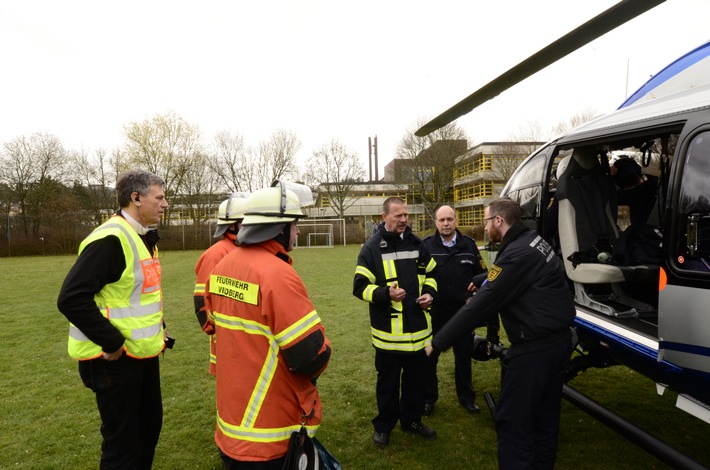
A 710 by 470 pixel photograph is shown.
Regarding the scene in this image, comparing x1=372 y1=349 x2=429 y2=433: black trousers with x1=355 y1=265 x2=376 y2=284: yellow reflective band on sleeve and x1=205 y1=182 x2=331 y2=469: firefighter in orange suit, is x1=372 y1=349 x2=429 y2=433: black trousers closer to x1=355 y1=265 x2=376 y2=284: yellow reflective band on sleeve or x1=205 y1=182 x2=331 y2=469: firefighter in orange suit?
x1=355 y1=265 x2=376 y2=284: yellow reflective band on sleeve

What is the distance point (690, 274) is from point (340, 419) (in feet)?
11.4

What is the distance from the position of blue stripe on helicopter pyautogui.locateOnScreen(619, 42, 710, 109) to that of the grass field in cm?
339

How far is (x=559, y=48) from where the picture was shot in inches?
117

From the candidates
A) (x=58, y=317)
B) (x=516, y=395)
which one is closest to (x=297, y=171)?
(x=58, y=317)

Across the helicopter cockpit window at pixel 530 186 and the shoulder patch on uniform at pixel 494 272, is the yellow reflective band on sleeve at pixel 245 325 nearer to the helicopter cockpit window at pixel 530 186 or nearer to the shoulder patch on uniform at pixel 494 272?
the shoulder patch on uniform at pixel 494 272

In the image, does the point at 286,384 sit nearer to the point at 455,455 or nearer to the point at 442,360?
the point at 455,455

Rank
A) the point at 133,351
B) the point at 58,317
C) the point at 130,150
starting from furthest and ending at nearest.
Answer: the point at 130,150 < the point at 58,317 < the point at 133,351

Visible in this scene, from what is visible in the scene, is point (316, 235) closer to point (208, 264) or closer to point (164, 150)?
point (164, 150)

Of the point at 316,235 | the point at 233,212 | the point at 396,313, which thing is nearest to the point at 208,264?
the point at 233,212

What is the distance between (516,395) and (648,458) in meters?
1.97

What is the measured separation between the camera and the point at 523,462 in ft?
9.27

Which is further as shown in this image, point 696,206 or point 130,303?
point 130,303

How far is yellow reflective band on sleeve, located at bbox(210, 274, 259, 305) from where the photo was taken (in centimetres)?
205

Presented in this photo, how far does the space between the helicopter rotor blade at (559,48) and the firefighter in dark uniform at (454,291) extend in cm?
139
